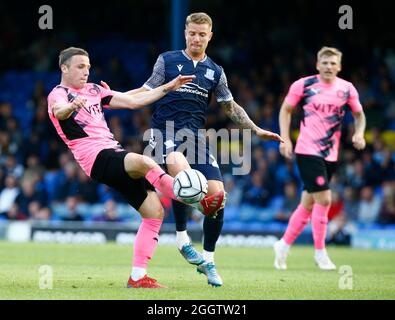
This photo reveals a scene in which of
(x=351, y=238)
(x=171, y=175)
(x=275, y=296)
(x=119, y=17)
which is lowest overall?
(x=351, y=238)

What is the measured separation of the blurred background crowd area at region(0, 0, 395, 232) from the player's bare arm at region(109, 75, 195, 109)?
9.91 metres

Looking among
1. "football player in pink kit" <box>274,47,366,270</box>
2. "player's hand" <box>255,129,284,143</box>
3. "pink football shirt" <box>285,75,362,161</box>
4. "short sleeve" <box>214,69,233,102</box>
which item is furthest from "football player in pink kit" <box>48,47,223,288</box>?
"pink football shirt" <box>285,75,362,161</box>

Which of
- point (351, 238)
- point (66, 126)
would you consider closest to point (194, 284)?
point (66, 126)

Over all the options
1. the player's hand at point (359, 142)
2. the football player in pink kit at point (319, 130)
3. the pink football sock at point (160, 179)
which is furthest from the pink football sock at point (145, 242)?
the player's hand at point (359, 142)

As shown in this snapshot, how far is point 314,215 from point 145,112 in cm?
1087

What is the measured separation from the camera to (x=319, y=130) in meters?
12.3

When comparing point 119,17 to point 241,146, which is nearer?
point 241,146

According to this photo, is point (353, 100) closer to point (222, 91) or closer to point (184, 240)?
point (222, 91)

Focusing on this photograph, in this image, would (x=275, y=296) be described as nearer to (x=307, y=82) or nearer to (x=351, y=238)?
(x=307, y=82)

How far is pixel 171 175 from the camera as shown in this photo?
365 inches

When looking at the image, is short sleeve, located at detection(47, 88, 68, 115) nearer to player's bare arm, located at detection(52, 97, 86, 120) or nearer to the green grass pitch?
player's bare arm, located at detection(52, 97, 86, 120)

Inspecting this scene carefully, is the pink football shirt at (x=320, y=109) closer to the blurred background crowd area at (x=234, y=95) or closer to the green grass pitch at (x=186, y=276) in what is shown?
the green grass pitch at (x=186, y=276)

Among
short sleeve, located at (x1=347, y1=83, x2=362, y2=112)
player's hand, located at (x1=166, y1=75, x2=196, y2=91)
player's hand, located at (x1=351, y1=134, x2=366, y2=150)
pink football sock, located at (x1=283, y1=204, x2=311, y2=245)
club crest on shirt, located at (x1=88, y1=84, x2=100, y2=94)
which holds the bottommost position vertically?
pink football sock, located at (x1=283, y1=204, x2=311, y2=245)

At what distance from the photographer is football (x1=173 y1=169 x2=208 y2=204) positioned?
8281 mm
